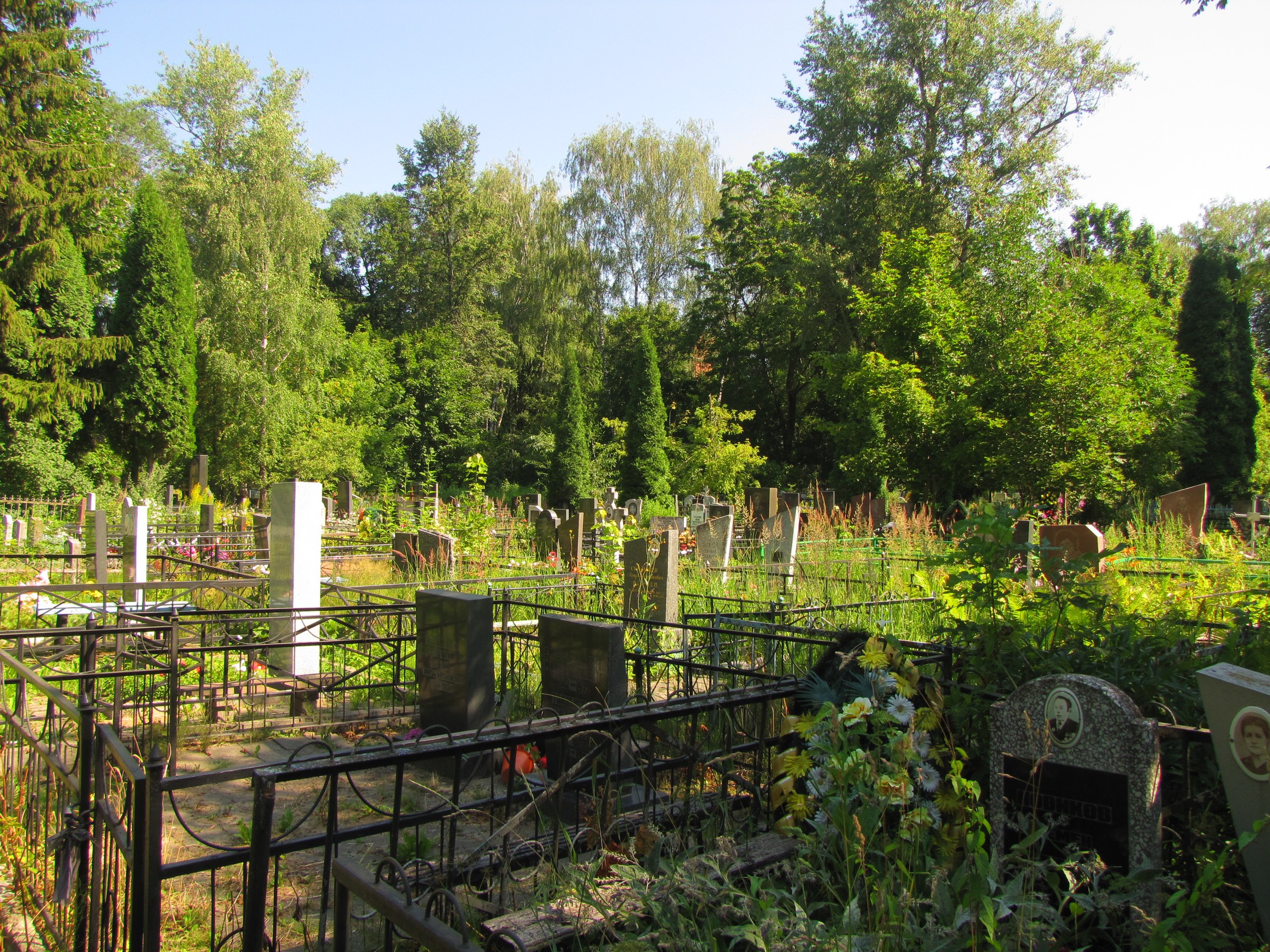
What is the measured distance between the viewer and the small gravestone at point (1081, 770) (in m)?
2.79

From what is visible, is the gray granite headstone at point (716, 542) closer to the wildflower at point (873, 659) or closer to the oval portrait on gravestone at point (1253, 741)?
the wildflower at point (873, 659)

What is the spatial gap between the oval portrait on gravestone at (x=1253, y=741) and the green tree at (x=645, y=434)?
92.1ft

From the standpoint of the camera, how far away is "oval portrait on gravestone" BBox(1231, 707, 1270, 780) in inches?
102

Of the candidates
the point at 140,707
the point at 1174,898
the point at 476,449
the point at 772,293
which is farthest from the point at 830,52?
the point at 1174,898

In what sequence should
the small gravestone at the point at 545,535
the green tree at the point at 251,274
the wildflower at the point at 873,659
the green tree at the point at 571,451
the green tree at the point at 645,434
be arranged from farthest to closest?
the green tree at the point at 571,451
the green tree at the point at 645,434
the green tree at the point at 251,274
the small gravestone at the point at 545,535
the wildflower at the point at 873,659

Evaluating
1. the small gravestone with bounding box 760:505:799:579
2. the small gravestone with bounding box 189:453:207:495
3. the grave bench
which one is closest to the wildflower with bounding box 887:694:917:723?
the grave bench

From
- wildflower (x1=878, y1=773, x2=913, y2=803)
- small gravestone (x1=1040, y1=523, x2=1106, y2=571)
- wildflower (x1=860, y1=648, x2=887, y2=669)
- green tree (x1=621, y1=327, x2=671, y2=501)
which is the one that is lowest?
wildflower (x1=878, y1=773, x2=913, y2=803)

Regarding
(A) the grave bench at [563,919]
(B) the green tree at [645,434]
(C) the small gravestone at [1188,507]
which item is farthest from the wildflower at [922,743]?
(B) the green tree at [645,434]

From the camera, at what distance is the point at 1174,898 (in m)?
2.04

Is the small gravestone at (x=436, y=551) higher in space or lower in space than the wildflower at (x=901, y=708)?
higher

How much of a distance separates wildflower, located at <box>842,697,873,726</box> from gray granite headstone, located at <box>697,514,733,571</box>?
977 cm

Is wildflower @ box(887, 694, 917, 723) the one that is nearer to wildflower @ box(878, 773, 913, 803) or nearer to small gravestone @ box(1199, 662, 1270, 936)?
wildflower @ box(878, 773, 913, 803)

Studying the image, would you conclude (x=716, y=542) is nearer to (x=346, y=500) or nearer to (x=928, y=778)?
(x=928, y=778)

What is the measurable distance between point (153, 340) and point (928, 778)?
28.6m
